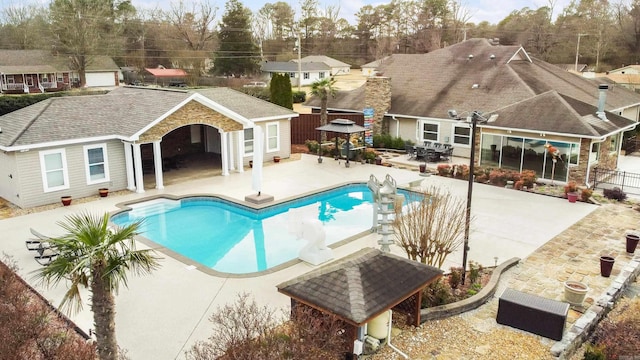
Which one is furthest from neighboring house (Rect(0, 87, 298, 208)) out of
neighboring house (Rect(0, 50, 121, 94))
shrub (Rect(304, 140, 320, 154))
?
neighboring house (Rect(0, 50, 121, 94))

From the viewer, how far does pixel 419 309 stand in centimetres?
1038

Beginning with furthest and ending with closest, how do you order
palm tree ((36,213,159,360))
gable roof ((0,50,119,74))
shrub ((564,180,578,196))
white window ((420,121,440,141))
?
gable roof ((0,50,119,74)), white window ((420,121,440,141)), shrub ((564,180,578,196)), palm tree ((36,213,159,360))

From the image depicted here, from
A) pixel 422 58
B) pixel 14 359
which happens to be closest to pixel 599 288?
pixel 14 359

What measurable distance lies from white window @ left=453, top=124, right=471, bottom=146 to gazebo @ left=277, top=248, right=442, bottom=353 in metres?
18.7

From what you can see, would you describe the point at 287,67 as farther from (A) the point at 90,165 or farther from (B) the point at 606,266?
(B) the point at 606,266

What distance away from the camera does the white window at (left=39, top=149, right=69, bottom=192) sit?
19016mm

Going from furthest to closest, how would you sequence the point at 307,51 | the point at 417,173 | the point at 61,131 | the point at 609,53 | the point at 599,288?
the point at 307,51, the point at 609,53, the point at 417,173, the point at 61,131, the point at 599,288

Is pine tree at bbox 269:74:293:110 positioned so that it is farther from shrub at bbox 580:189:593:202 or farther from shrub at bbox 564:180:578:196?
shrub at bbox 580:189:593:202

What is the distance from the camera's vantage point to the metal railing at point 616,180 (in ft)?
72.1

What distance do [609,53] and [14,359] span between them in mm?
79113

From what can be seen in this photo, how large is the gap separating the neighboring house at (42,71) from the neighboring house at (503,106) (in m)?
36.7

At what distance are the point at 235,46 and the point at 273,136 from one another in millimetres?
39100

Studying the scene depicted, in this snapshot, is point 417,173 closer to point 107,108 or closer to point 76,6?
point 107,108

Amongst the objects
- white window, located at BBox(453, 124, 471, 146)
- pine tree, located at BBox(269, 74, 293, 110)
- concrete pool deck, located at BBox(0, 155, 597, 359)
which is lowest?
concrete pool deck, located at BBox(0, 155, 597, 359)
